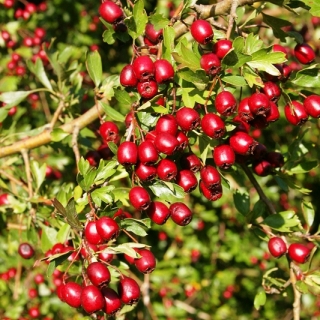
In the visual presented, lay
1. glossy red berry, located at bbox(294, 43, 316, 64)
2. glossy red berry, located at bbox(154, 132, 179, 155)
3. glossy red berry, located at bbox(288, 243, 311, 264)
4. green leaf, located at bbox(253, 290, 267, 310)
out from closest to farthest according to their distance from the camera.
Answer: glossy red berry, located at bbox(154, 132, 179, 155)
glossy red berry, located at bbox(294, 43, 316, 64)
glossy red berry, located at bbox(288, 243, 311, 264)
green leaf, located at bbox(253, 290, 267, 310)

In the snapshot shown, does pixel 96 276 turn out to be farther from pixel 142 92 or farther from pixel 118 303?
pixel 142 92

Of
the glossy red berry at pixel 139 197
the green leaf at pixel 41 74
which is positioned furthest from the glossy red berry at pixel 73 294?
the green leaf at pixel 41 74

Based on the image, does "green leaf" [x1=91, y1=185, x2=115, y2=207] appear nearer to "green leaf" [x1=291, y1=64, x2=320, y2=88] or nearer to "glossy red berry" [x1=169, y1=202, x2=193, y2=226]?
"glossy red berry" [x1=169, y1=202, x2=193, y2=226]

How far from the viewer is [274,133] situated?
4055mm

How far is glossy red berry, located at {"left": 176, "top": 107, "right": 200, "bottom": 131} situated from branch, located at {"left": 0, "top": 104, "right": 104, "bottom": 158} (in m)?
0.56

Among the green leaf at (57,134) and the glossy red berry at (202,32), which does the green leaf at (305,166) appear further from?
the green leaf at (57,134)

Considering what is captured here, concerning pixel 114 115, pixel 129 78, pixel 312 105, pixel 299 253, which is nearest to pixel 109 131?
pixel 114 115

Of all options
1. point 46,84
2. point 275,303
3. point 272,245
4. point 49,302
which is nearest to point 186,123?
point 272,245

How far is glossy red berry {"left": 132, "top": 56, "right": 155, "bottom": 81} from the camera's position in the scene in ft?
4.26

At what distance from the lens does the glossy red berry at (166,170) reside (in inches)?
51.7

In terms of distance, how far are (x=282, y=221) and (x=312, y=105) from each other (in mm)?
445

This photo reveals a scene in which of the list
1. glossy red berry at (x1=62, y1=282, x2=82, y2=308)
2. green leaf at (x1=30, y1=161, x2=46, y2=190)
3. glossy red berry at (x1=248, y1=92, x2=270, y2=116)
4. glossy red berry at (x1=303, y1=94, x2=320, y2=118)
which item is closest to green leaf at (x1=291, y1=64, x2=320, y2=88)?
glossy red berry at (x1=303, y1=94, x2=320, y2=118)

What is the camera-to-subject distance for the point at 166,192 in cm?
138

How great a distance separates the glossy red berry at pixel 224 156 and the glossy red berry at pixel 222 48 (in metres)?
0.24
